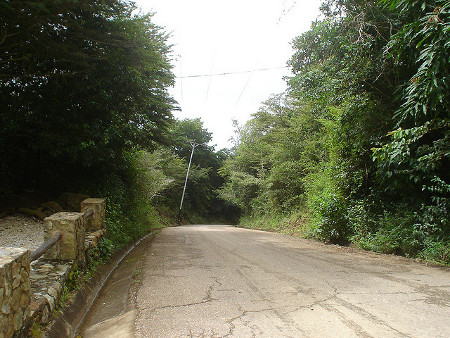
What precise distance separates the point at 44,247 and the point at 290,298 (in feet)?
10.2

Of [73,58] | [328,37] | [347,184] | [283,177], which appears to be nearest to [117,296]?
[73,58]

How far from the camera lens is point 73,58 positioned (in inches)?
248

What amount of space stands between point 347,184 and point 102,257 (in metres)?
7.51

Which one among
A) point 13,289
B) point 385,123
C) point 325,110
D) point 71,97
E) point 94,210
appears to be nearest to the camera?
point 13,289

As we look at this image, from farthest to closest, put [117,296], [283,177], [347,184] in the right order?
[283,177]
[347,184]
[117,296]

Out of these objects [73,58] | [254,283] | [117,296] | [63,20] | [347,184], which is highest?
[63,20]

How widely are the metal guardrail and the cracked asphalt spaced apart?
1.27 metres

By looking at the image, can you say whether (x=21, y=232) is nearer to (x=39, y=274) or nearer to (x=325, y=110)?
(x=39, y=274)

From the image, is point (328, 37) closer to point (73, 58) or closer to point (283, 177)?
point (73, 58)

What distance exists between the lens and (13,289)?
2275mm

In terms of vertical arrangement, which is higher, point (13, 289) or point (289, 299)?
point (13, 289)

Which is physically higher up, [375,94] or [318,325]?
[375,94]

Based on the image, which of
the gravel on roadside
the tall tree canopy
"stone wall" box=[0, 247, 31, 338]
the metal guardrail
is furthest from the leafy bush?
"stone wall" box=[0, 247, 31, 338]

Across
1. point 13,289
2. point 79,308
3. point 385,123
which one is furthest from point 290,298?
point 385,123
